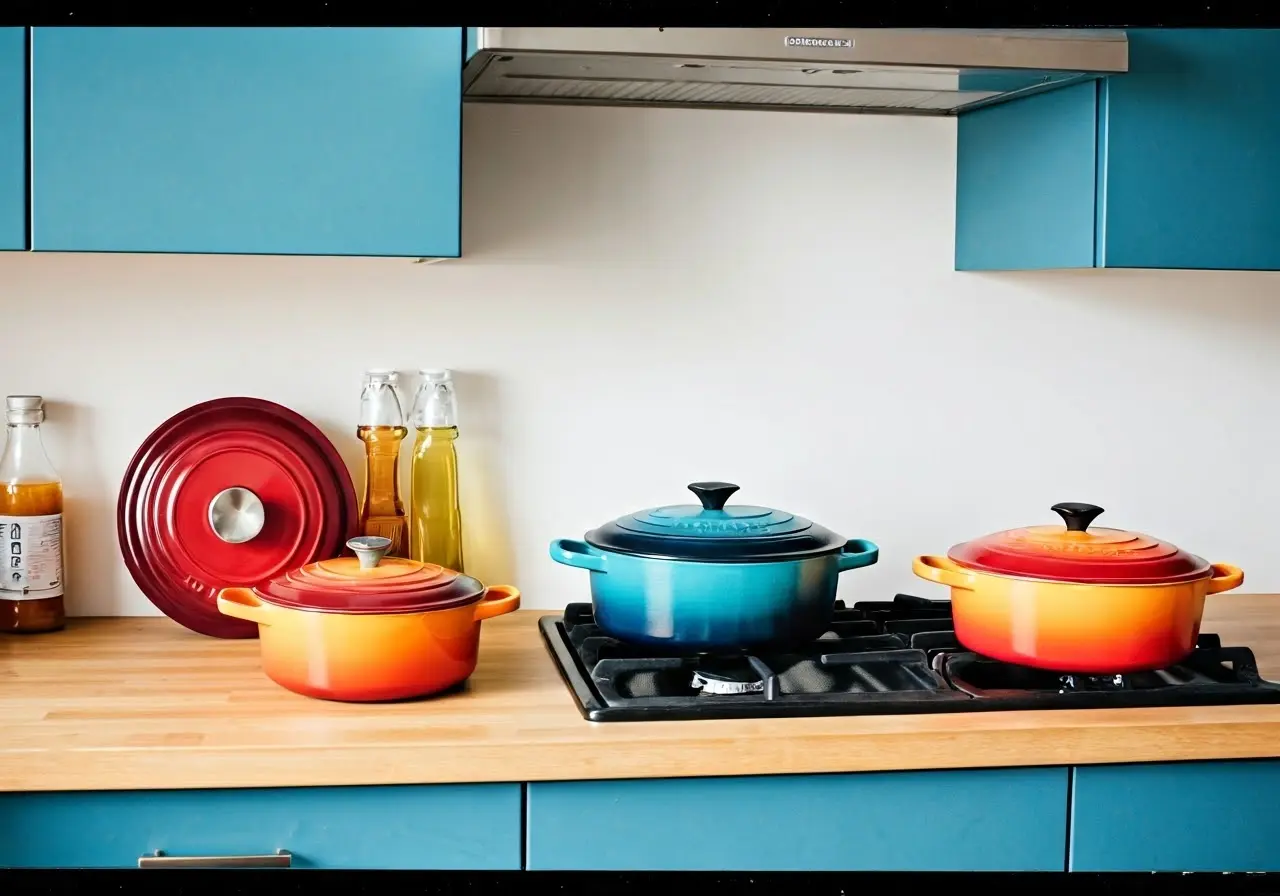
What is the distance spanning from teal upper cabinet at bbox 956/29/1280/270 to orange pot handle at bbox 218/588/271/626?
1192 millimetres

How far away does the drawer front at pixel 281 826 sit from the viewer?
140cm

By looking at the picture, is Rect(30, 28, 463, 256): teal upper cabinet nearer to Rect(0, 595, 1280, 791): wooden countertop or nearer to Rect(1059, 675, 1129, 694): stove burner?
Rect(0, 595, 1280, 791): wooden countertop

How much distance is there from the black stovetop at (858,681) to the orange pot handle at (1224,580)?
9cm

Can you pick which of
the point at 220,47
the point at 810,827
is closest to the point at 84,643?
the point at 220,47

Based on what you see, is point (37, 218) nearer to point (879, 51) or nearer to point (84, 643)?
point (84, 643)

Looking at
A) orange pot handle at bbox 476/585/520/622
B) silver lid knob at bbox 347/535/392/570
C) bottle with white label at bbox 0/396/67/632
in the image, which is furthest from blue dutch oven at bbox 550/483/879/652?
bottle with white label at bbox 0/396/67/632

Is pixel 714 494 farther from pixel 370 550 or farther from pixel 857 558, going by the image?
pixel 370 550

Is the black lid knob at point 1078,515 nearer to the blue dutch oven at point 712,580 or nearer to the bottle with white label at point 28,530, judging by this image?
the blue dutch oven at point 712,580

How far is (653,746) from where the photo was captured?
1.46 m

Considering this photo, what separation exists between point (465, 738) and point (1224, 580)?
3.28 feet

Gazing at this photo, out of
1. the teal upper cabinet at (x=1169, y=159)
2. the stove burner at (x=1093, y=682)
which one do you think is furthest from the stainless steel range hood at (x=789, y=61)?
the stove burner at (x=1093, y=682)

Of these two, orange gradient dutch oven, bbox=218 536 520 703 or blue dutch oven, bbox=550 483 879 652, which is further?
blue dutch oven, bbox=550 483 879 652

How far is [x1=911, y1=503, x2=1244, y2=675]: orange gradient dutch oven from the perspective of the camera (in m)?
1.63

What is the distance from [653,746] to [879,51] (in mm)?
900
